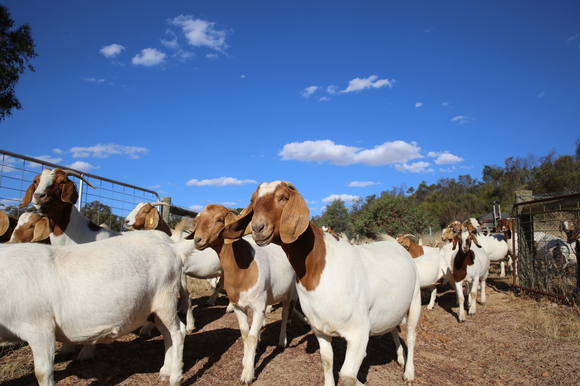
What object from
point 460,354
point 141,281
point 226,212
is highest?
point 226,212

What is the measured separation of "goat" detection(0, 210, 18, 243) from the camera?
5.01 meters

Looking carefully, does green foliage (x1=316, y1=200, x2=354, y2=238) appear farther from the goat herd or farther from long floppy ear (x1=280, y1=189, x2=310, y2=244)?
long floppy ear (x1=280, y1=189, x2=310, y2=244)

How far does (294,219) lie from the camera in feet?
10.0

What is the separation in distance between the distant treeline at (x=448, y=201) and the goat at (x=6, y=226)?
16816 mm

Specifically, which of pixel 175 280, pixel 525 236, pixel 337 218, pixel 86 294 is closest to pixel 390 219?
pixel 337 218

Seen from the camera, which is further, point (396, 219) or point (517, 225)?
point (396, 219)

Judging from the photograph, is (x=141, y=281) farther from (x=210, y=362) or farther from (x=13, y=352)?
(x=13, y=352)

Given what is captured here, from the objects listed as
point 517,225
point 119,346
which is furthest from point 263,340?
point 517,225

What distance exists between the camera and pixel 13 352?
15.1 feet

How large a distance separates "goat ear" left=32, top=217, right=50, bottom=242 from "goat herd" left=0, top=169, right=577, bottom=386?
0.6 inches

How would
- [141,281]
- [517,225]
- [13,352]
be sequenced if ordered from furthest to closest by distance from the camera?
[517,225]
[13,352]
[141,281]

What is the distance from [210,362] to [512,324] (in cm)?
621

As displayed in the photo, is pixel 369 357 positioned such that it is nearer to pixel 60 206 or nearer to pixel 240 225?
pixel 240 225

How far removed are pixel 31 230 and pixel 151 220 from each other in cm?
207
